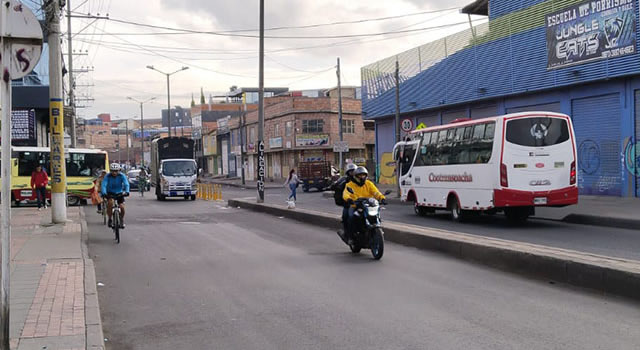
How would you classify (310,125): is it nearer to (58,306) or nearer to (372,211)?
(372,211)

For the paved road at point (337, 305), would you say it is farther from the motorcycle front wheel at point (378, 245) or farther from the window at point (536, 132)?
the window at point (536, 132)

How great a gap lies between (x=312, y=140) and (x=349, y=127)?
3572 millimetres

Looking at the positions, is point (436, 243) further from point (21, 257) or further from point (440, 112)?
point (440, 112)

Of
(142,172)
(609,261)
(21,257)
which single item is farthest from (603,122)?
(142,172)

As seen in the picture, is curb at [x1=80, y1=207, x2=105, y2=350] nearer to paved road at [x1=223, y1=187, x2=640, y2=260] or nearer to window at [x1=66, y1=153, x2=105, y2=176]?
paved road at [x1=223, y1=187, x2=640, y2=260]

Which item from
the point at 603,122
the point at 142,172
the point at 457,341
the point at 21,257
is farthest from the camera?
the point at 142,172

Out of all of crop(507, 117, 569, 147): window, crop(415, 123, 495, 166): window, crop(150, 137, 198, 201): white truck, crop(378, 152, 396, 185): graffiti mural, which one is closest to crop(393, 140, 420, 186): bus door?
crop(415, 123, 495, 166): window

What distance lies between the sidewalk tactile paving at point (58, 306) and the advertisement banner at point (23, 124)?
87.8 feet

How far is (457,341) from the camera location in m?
6.06

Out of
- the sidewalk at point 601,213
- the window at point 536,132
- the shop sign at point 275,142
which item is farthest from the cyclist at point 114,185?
the shop sign at point 275,142

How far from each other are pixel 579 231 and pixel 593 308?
903 cm

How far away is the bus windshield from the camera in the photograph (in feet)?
118

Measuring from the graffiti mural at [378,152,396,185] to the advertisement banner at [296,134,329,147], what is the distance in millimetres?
17786

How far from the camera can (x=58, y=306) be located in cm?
730
